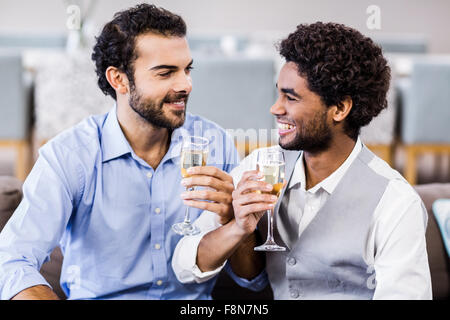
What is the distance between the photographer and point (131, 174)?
127cm

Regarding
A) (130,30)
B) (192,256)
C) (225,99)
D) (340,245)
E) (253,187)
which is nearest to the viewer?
(253,187)

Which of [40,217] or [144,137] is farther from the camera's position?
[144,137]

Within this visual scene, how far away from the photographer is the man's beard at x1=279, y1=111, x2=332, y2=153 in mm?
1098

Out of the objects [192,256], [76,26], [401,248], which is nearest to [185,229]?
[192,256]

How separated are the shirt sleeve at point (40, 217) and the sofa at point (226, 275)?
0.18 meters

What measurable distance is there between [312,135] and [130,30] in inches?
20.5

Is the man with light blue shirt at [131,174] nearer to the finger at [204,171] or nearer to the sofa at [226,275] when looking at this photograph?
the sofa at [226,275]

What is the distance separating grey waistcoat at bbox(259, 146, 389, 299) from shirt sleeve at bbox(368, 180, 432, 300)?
0.09 feet

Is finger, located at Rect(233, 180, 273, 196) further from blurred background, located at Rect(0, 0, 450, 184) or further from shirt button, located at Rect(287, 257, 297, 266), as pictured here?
blurred background, located at Rect(0, 0, 450, 184)

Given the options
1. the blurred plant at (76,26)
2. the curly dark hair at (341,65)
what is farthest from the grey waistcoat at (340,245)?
the blurred plant at (76,26)

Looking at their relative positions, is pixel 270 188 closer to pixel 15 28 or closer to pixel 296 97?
→ pixel 296 97

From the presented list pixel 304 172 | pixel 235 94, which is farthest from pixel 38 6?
pixel 304 172

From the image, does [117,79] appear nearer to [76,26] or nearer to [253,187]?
[76,26]
